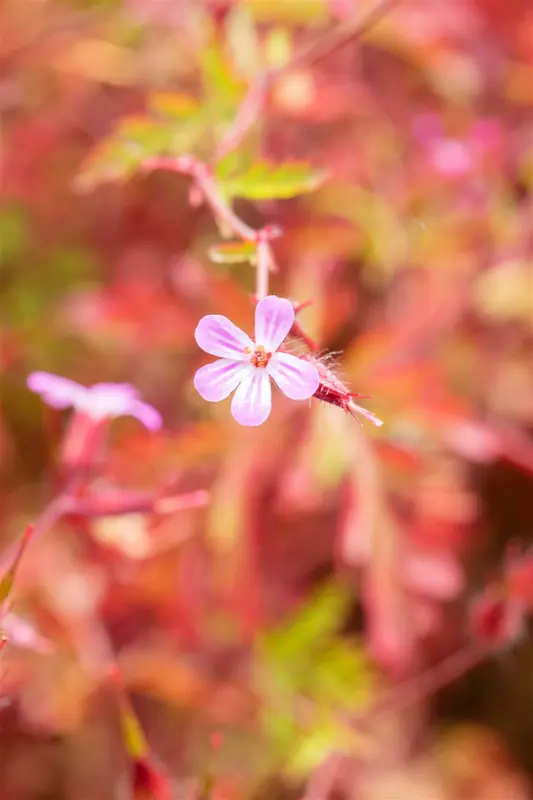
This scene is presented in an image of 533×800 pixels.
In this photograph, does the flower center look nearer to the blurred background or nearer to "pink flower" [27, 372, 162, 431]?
"pink flower" [27, 372, 162, 431]

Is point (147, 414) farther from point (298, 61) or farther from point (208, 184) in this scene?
point (298, 61)

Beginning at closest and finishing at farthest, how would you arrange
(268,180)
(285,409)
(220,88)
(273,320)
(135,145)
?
(273,320)
(268,180)
(135,145)
(220,88)
(285,409)

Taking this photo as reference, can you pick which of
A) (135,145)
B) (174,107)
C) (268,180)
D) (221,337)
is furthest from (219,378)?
(174,107)

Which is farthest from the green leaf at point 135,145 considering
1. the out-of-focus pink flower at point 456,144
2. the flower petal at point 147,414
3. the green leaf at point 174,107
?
the out-of-focus pink flower at point 456,144

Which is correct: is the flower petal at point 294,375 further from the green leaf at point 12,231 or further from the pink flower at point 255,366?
the green leaf at point 12,231

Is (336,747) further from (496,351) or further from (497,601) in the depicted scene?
(496,351)

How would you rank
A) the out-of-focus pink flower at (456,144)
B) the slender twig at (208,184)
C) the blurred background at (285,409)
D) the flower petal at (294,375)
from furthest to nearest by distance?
the out-of-focus pink flower at (456,144) → the blurred background at (285,409) → the slender twig at (208,184) → the flower petal at (294,375)

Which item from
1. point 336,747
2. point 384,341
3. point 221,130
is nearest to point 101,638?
point 336,747
